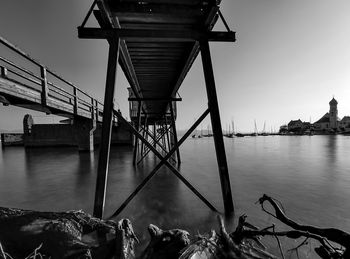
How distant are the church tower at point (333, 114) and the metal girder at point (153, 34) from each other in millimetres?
108883

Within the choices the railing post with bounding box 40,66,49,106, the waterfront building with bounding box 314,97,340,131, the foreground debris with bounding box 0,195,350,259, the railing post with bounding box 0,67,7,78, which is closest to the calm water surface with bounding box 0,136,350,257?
the foreground debris with bounding box 0,195,350,259

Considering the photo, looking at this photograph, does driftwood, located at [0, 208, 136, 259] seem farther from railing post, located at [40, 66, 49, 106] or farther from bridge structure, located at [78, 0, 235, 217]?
railing post, located at [40, 66, 49, 106]

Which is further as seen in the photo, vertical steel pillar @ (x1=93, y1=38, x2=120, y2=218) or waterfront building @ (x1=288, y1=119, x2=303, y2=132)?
waterfront building @ (x1=288, y1=119, x2=303, y2=132)

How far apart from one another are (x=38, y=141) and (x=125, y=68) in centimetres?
2887

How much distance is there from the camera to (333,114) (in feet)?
290

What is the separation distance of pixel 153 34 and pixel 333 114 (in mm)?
112891

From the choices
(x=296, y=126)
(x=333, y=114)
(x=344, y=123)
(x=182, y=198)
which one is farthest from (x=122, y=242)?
(x=296, y=126)

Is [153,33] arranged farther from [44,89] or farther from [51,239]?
[44,89]

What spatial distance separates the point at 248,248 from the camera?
203 cm

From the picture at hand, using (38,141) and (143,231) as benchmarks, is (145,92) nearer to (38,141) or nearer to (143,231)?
(143,231)

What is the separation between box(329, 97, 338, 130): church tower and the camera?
282ft

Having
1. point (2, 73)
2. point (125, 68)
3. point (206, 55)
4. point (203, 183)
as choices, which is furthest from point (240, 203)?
point (2, 73)

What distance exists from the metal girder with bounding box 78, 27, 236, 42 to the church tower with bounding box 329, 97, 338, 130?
108883 millimetres

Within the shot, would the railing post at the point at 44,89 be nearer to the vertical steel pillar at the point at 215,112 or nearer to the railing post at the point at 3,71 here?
the railing post at the point at 3,71
